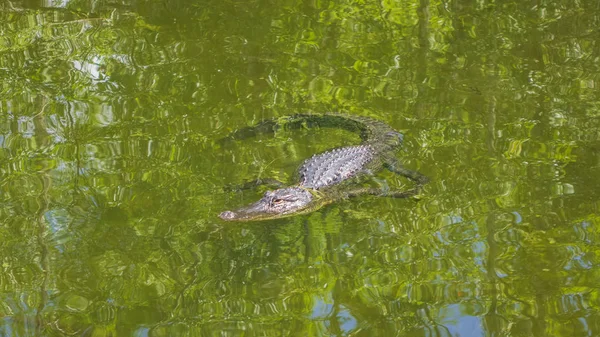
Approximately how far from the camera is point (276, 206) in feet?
16.9

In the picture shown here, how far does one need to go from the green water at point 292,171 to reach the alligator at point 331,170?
0.10 meters

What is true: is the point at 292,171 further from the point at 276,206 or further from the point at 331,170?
the point at 276,206

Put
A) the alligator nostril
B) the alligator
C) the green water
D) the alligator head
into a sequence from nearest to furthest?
the green water → the alligator nostril → the alligator head → the alligator

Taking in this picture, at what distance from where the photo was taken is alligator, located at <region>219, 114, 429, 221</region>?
518cm

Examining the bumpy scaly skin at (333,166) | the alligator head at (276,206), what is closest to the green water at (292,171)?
the alligator head at (276,206)

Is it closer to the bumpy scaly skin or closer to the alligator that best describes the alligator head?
the alligator

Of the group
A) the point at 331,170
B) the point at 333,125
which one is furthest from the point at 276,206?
the point at 333,125

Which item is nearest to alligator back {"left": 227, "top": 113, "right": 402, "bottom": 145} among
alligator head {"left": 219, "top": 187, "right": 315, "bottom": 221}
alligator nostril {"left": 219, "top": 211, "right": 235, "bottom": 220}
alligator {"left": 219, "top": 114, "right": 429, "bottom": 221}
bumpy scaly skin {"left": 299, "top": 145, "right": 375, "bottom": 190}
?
alligator {"left": 219, "top": 114, "right": 429, "bottom": 221}

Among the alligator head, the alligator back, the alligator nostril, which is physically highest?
the alligator back

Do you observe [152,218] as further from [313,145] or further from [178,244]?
[313,145]

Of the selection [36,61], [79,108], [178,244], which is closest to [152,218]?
[178,244]

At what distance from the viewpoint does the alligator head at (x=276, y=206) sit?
16.2 ft

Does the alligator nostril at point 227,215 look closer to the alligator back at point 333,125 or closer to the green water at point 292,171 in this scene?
the green water at point 292,171

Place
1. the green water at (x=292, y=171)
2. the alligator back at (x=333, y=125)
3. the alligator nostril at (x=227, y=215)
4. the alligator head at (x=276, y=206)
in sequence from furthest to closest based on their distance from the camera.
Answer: the alligator back at (x=333, y=125)
the alligator head at (x=276, y=206)
the alligator nostril at (x=227, y=215)
the green water at (x=292, y=171)
